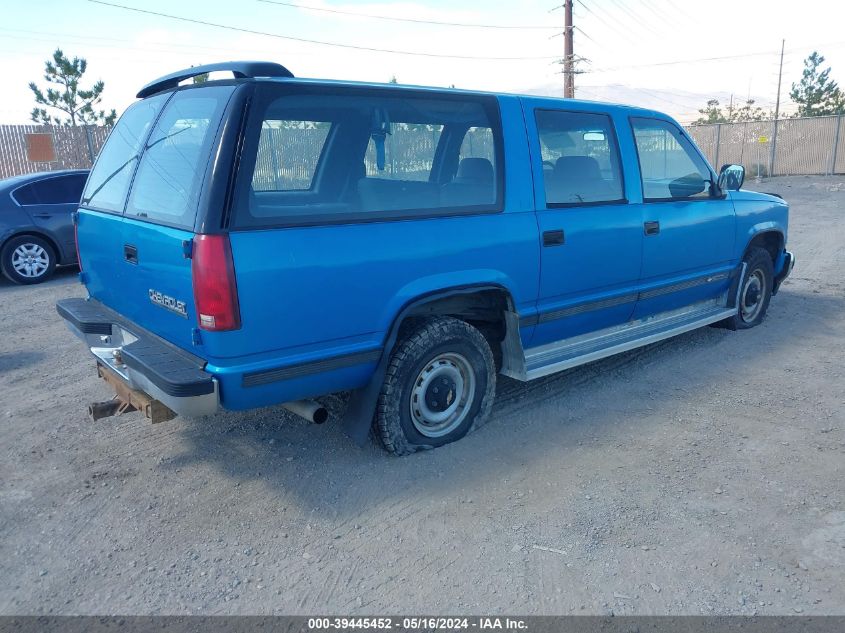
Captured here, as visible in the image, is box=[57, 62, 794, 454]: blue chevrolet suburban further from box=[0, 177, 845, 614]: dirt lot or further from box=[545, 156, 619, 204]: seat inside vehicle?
box=[0, 177, 845, 614]: dirt lot

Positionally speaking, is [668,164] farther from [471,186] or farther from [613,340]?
[471,186]

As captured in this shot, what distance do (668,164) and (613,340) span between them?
1.53 metres

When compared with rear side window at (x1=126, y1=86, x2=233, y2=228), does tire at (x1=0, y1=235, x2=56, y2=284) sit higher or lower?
lower

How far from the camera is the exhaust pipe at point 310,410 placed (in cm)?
343

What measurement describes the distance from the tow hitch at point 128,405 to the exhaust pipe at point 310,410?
0.62 meters

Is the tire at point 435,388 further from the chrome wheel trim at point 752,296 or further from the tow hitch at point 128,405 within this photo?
the chrome wheel trim at point 752,296

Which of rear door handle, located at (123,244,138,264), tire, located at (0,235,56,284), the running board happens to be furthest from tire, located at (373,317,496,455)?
tire, located at (0,235,56,284)

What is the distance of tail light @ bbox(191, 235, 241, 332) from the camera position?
284cm

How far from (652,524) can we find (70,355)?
485cm

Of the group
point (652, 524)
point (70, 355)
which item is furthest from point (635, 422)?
point (70, 355)

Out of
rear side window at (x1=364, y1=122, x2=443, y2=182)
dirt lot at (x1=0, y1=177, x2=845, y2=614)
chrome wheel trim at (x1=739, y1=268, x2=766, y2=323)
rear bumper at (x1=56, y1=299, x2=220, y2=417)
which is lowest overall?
dirt lot at (x1=0, y1=177, x2=845, y2=614)

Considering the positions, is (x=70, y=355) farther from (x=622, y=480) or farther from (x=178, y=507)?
(x=622, y=480)

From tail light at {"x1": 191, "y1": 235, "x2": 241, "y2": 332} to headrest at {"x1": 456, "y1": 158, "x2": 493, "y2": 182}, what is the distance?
63.2 inches

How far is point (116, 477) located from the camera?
12.0 ft
